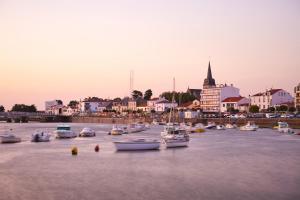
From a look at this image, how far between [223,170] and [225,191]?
828 cm

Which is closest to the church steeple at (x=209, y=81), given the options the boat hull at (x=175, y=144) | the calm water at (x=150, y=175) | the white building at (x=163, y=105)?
the white building at (x=163, y=105)

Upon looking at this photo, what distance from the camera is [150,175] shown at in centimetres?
3181

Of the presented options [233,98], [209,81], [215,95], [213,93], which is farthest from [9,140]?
[209,81]

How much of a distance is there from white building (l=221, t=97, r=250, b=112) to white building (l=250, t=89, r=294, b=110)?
425 cm

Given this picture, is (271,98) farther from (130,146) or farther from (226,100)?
(130,146)

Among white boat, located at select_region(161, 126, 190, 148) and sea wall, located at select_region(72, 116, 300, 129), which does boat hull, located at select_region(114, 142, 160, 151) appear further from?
sea wall, located at select_region(72, 116, 300, 129)

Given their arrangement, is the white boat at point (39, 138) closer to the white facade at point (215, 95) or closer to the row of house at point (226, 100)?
the row of house at point (226, 100)

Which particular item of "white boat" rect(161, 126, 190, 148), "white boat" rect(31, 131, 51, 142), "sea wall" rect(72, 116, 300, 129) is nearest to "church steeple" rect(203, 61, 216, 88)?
"sea wall" rect(72, 116, 300, 129)

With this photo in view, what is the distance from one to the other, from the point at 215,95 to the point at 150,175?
477ft

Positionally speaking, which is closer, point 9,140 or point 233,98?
point 9,140

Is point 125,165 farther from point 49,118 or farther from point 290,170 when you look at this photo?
point 49,118

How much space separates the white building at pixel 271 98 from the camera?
148250 mm

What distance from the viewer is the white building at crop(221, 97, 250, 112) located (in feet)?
522

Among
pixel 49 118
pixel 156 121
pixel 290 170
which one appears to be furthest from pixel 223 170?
pixel 49 118
